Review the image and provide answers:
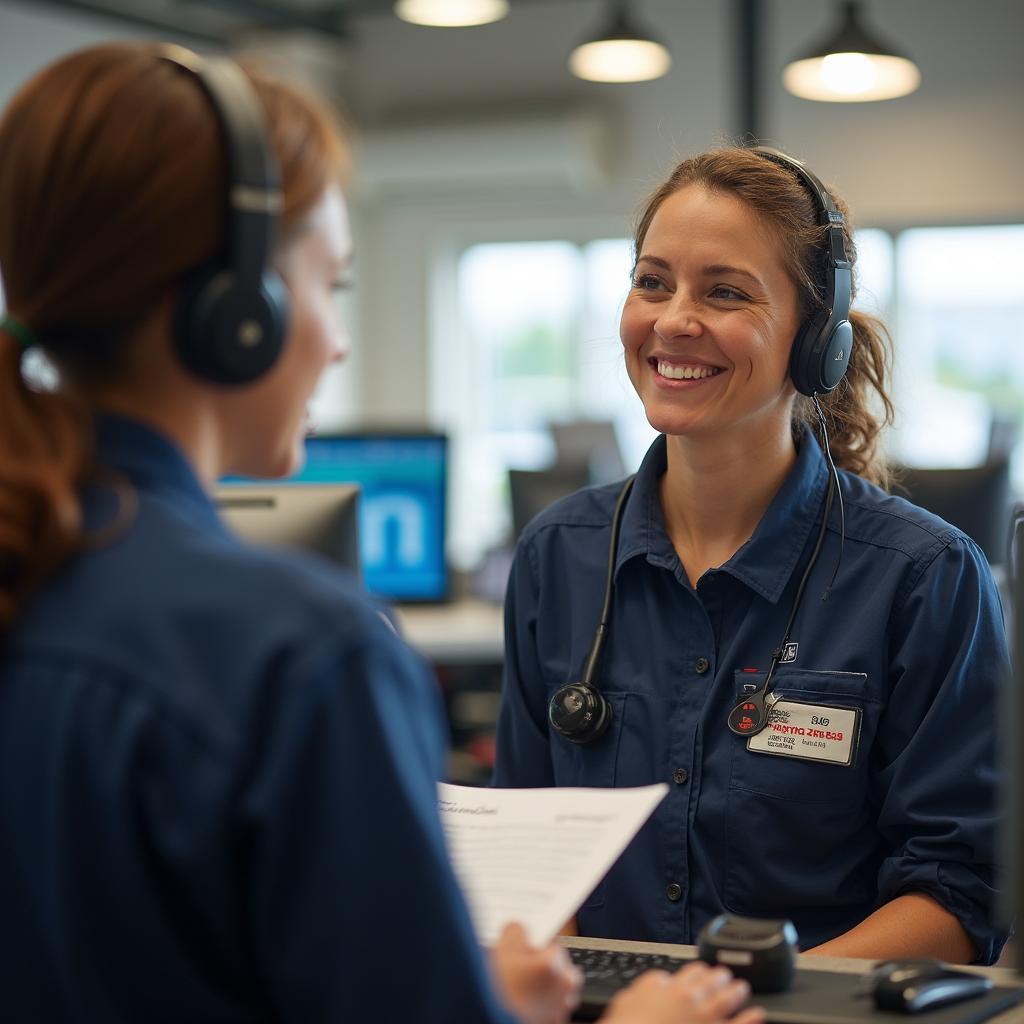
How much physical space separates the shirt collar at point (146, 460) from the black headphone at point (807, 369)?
Result: 33.7 inches

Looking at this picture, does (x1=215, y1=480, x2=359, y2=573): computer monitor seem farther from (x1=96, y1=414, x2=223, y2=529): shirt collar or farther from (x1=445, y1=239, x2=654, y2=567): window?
(x1=445, y1=239, x2=654, y2=567): window

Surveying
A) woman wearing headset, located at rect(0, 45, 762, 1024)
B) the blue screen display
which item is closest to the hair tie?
woman wearing headset, located at rect(0, 45, 762, 1024)

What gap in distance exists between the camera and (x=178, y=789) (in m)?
0.67

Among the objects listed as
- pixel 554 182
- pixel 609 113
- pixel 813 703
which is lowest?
pixel 813 703

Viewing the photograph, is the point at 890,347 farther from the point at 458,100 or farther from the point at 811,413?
the point at 458,100

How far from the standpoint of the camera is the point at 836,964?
1171 mm

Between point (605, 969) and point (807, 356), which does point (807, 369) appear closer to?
point (807, 356)

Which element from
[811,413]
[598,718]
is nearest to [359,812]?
[598,718]

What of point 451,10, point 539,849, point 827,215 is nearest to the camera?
point 539,849

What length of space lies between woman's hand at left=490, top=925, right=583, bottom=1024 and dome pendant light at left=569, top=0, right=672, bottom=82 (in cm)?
425

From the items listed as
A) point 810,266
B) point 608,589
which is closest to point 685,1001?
point 608,589

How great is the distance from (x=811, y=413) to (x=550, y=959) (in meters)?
1.05

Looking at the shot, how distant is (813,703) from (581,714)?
0.26 m

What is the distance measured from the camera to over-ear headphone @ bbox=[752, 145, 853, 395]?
1667mm
